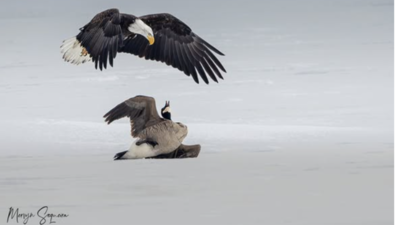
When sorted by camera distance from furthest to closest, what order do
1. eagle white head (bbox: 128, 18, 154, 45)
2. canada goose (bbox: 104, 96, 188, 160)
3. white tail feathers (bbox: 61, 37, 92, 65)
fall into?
white tail feathers (bbox: 61, 37, 92, 65), eagle white head (bbox: 128, 18, 154, 45), canada goose (bbox: 104, 96, 188, 160)

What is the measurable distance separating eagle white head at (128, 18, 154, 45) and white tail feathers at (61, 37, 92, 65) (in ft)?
1.52

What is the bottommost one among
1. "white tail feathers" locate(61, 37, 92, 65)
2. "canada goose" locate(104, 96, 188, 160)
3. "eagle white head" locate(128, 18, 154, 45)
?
"canada goose" locate(104, 96, 188, 160)

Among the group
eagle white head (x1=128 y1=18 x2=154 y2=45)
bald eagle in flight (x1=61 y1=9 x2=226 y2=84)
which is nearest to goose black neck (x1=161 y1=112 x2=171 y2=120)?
bald eagle in flight (x1=61 y1=9 x2=226 y2=84)

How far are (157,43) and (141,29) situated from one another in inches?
15.0

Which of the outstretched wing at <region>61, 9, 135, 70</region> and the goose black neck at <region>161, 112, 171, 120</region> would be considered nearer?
the outstretched wing at <region>61, 9, 135, 70</region>

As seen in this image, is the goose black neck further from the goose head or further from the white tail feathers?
the white tail feathers

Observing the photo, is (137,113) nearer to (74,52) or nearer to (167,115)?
(167,115)

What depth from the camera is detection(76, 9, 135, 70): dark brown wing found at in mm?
6027

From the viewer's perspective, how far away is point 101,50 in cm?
604

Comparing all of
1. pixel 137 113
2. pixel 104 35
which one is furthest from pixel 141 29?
pixel 137 113

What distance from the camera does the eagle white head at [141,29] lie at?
6.32 metres
